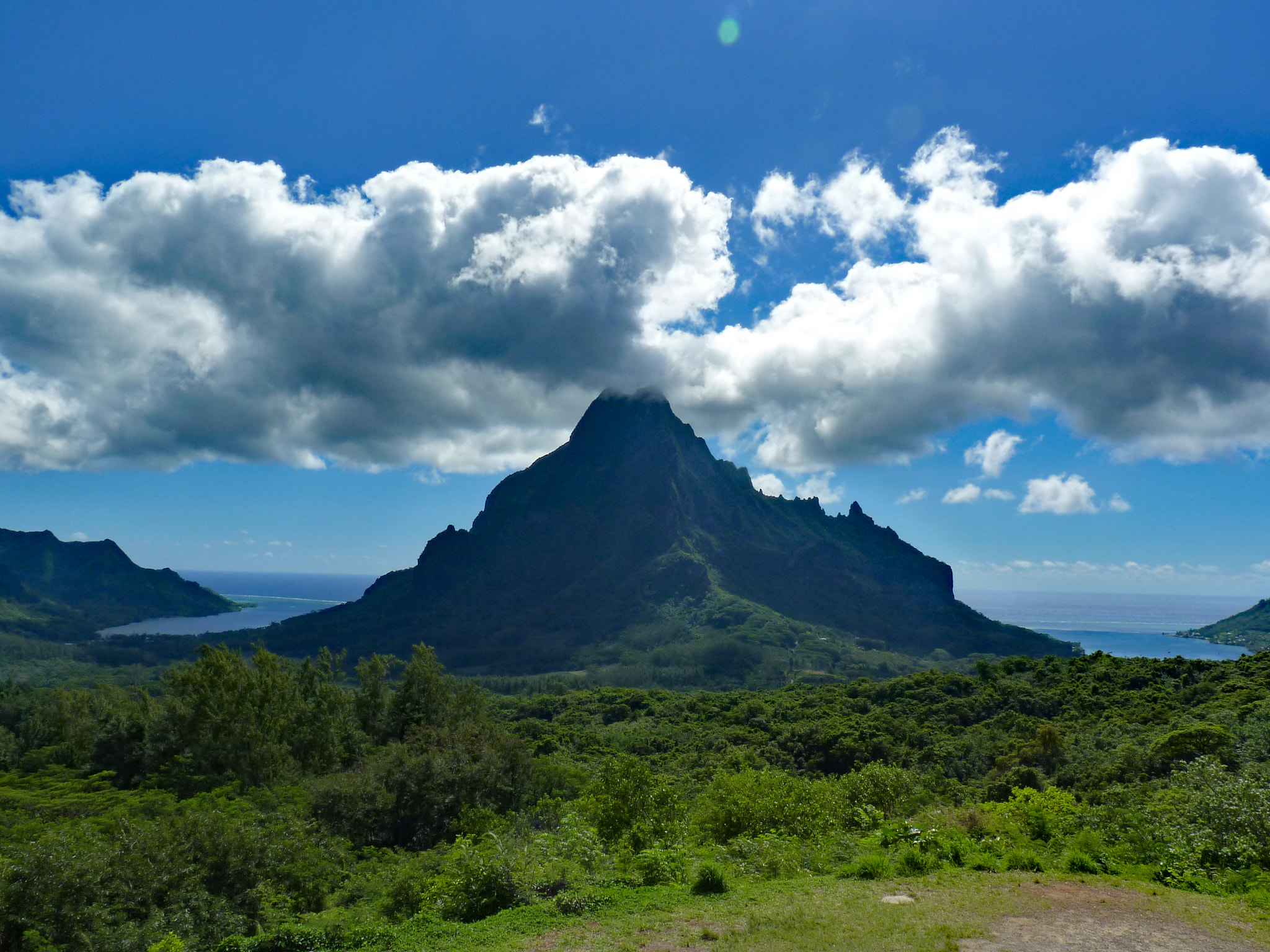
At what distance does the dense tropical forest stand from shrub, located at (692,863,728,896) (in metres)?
0.08

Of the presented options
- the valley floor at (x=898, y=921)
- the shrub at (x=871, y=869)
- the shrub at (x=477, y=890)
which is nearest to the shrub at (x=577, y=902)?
the valley floor at (x=898, y=921)

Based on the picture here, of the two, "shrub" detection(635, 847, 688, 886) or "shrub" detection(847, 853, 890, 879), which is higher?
"shrub" detection(847, 853, 890, 879)

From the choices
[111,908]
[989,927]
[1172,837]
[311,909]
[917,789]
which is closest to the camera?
[989,927]

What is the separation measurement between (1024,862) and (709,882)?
8.58m

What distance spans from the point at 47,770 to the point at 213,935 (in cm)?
3531

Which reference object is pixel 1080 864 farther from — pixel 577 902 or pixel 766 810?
pixel 577 902

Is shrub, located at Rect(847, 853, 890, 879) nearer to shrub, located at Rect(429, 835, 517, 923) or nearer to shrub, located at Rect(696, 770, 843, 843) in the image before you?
shrub, located at Rect(696, 770, 843, 843)

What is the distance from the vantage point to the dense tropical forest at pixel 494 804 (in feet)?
57.8

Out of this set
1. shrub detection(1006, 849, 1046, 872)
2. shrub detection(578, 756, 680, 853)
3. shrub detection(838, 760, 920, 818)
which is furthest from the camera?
shrub detection(838, 760, 920, 818)

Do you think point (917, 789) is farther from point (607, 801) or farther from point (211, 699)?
point (211, 699)

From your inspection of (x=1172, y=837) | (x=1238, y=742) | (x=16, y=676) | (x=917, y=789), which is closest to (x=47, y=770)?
(x=917, y=789)

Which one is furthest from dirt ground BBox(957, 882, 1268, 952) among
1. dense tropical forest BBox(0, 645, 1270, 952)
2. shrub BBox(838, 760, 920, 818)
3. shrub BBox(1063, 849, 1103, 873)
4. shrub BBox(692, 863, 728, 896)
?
shrub BBox(838, 760, 920, 818)

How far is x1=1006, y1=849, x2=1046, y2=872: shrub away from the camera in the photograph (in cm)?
1706

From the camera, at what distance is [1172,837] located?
17.5 metres
